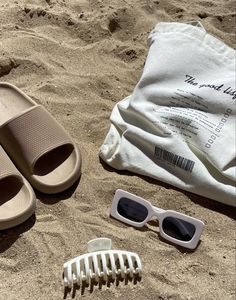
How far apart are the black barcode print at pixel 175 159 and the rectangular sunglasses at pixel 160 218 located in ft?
0.58

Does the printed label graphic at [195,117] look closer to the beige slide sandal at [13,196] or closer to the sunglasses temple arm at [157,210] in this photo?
the sunglasses temple arm at [157,210]

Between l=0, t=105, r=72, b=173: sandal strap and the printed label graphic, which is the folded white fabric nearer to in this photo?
the printed label graphic

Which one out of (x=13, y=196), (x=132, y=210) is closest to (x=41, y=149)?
(x=13, y=196)

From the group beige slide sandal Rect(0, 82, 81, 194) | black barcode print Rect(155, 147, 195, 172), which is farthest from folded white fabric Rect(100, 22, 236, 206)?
beige slide sandal Rect(0, 82, 81, 194)

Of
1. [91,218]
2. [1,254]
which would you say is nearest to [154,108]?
[91,218]

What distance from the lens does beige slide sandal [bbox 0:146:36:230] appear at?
1.69 m

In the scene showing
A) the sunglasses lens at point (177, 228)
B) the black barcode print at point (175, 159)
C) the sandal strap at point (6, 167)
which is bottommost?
the sunglasses lens at point (177, 228)

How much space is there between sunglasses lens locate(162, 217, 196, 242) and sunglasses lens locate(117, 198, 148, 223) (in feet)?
0.24

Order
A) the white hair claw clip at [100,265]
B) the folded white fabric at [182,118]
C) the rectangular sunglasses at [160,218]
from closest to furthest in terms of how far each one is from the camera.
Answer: the white hair claw clip at [100,265] < the rectangular sunglasses at [160,218] < the folded white fabric at [182,118]

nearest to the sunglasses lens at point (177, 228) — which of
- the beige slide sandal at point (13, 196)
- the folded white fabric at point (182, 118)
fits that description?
the folded white fabric at point (182, 118)

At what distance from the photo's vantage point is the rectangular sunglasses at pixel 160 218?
1.68 m

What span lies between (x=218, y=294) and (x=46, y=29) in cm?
133

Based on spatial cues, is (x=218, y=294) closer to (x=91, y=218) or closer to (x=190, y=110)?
(x=91, y=218)

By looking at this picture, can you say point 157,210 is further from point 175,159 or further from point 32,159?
point 32,159
